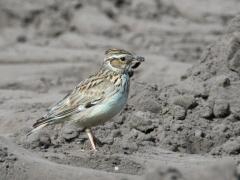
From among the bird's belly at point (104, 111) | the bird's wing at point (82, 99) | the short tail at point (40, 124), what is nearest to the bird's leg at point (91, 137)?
the bird's belly at point (104, 111)

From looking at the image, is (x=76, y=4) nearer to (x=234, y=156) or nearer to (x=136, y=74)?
(x=136, y=74)

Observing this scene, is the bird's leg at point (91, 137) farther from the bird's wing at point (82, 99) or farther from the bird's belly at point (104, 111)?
the bird's wing at point (82, 99)

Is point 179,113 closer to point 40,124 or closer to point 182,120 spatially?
point 182,120

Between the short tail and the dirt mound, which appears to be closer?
the short tail

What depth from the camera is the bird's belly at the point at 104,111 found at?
9898mm

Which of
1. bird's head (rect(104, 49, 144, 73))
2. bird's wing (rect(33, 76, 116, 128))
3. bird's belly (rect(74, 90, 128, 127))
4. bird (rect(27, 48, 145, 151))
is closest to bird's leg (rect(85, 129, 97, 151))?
bird (rect(27, 48, 145, 151))

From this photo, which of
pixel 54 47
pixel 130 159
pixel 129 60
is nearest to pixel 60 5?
pixel 54 47

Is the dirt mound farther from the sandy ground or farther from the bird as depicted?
the bird

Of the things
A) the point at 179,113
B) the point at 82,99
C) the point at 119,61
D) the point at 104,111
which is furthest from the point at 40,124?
the point at 179,113

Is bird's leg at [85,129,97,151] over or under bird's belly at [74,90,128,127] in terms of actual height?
under

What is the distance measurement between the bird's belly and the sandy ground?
318 mm

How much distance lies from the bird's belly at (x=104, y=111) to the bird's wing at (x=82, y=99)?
80 millimetres

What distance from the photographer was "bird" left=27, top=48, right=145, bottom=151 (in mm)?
9961

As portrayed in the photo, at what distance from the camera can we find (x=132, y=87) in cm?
1160
